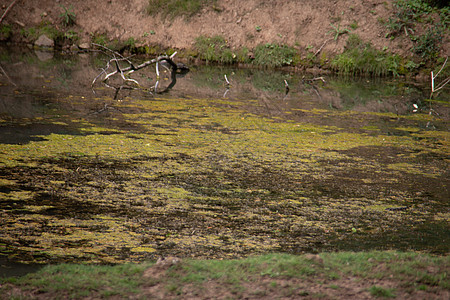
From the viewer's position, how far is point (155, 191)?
16.9 ft

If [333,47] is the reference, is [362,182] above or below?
below

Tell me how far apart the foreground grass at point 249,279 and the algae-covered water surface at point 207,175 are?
25.1 inches

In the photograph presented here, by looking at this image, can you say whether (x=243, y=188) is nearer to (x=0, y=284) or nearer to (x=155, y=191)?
(x=155, y=191)

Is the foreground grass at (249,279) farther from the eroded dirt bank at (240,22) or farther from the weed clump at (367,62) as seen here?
the eroded dirt bank at (240,22)

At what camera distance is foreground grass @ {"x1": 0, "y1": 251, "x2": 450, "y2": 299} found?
2.85 metres

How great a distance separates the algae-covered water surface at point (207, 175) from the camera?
4.13m

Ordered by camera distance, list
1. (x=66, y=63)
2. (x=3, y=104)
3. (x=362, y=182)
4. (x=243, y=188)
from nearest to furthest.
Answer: (x=243, y=188)
(x=362, y=182)
(x=3, y=104)
(x=66, y=63)

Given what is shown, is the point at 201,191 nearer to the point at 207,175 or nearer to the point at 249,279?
the point at 207,175

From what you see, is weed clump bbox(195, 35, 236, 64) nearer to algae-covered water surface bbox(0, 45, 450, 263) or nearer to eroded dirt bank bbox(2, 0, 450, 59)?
eroded dirt bank bbox(2, 0, 450, 59)

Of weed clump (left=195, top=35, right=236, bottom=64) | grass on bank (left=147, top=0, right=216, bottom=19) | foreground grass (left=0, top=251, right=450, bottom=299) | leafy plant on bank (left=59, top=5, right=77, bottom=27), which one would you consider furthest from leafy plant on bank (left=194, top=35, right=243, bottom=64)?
foreground grass (left=0, top=251, right=450, bottom=299)

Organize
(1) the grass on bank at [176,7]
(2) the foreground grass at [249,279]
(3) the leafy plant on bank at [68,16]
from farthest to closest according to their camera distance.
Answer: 1. (1) the grass on bank at [176,7]
2. (3) the leafy plant on bank at [68,16]
3. (2) the foreground grass at [249,279]

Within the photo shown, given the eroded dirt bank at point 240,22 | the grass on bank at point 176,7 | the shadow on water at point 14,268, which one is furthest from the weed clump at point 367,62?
the shadow on water at point 14,268

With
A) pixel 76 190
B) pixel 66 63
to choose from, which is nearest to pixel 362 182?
pixel 76 190

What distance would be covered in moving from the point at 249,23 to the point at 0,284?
54.7ft
